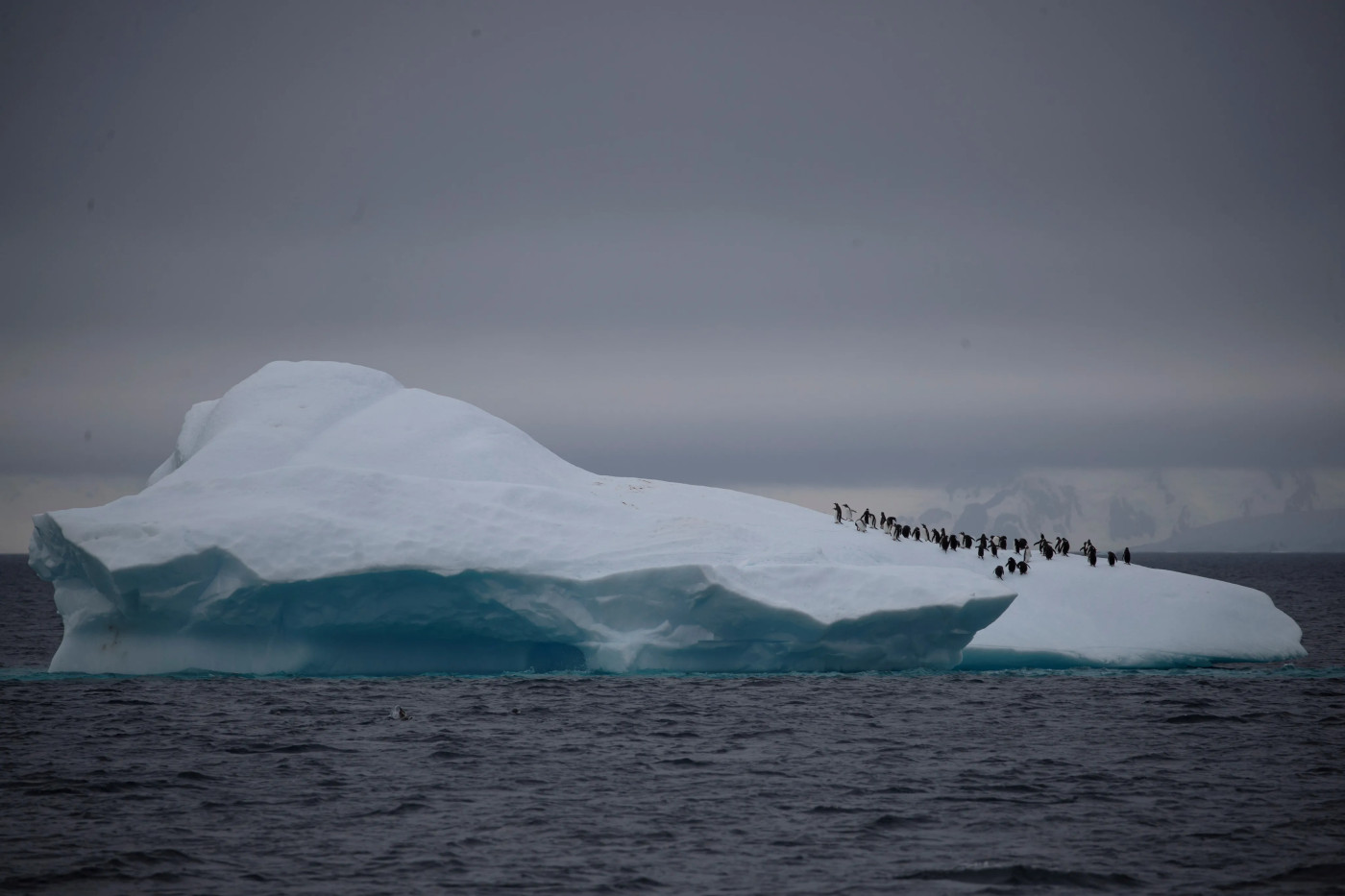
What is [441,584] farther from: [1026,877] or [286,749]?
[1026,877]

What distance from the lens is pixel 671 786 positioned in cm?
1697

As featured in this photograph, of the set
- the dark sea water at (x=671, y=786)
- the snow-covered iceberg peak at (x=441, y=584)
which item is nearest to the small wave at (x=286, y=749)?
the dark sea water at (x=671, y=786)

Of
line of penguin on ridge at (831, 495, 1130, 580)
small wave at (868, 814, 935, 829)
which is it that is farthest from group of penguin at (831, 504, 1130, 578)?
small wave at (868, 814, 935, 829)

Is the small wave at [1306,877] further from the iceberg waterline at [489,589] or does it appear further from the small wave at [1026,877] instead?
the iceberg waterline at [489,589]

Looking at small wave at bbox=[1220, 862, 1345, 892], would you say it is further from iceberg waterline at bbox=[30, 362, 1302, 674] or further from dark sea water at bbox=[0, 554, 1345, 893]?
iceberg waterline at bbox=[30, 362, 1302, 674]

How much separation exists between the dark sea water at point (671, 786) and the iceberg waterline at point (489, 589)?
105cm

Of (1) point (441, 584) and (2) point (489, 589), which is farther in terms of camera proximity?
(2) point (489, 589)

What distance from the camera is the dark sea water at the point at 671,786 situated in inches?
505

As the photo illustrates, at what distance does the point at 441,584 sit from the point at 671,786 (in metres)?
10.0

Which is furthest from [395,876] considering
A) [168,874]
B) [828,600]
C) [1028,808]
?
[828,600]

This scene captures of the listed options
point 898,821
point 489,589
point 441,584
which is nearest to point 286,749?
point 441,584

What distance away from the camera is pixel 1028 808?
1556 cm

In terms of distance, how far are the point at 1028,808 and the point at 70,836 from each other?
11.2 meters

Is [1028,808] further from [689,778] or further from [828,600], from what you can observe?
[828,600]
